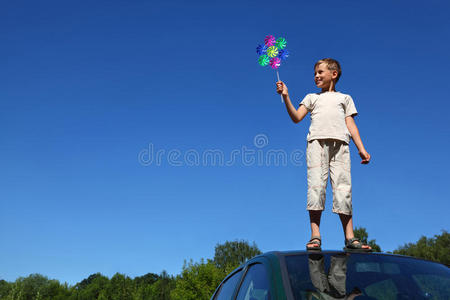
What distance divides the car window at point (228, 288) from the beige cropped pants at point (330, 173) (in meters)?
1.11

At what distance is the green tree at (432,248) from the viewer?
2242 inches

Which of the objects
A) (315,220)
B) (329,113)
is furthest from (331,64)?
(315,220)

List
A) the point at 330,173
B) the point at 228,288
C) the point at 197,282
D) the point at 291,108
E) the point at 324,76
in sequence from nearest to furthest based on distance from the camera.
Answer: the point at 228,288 → the point at 330,173 → the point at 291,108 → the point at 324,76 → the point at 197,282

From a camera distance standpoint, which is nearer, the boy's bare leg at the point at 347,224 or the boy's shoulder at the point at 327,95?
the boy's bare leg at the point at 347,224

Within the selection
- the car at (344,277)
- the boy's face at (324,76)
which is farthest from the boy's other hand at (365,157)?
the car at (344,277)

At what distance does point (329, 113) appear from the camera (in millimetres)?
4758

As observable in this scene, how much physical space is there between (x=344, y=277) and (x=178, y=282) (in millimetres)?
59459

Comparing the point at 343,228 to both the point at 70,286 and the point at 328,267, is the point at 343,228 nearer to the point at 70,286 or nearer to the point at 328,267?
the point at 328,267

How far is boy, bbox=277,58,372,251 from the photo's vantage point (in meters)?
4.35

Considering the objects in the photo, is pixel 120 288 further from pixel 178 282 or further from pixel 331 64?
pixel 331 64

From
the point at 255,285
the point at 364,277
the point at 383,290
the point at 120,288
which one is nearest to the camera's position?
the point at 383,290

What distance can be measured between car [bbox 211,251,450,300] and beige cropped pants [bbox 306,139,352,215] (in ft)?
4.51

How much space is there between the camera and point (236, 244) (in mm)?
90875

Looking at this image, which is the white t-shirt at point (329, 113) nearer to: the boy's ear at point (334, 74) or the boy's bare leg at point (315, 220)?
the boy's ear at point (334, 74)
